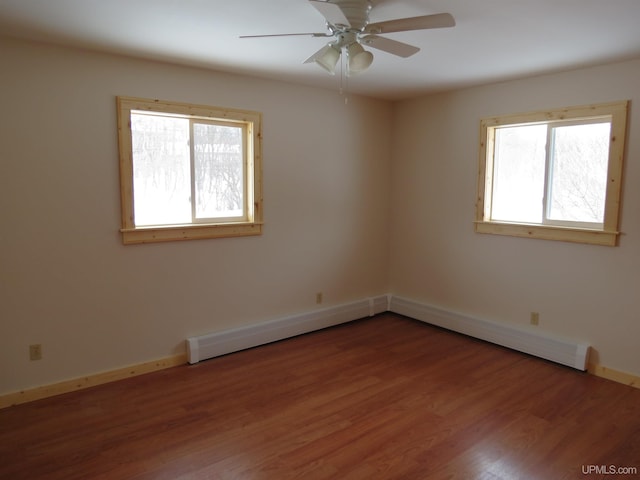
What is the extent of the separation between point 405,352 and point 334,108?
265 cm

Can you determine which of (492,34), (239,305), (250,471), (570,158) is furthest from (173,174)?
(570,158)

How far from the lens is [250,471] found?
233 cm

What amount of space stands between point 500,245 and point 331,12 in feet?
9.87

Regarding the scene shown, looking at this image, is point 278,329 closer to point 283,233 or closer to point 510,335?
point 283,233

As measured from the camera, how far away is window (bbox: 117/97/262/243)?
3.41 metres

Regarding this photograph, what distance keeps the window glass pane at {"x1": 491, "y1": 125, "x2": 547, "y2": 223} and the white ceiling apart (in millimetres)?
608

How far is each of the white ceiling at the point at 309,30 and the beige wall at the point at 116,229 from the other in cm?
27

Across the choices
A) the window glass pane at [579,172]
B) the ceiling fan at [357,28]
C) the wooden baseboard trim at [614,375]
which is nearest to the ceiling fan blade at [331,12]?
the ceiling fan at [357,28]

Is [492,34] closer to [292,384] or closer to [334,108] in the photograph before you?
[334,108]

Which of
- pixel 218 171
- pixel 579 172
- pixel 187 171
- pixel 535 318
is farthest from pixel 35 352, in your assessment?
pixel 579 172

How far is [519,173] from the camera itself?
13.6ft

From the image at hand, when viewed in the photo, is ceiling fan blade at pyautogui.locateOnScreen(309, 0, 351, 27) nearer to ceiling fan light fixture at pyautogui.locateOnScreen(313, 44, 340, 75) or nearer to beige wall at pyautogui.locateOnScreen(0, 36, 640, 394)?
ceiling fan light fixture at pyautogui.locateOnScreen(313, 44, 340, 75)

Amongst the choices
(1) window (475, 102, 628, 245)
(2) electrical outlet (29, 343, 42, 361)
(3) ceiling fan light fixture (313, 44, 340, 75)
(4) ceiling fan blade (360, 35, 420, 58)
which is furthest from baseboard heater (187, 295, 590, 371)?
(4) ceiling fan blade (360, 35, 420, 58)

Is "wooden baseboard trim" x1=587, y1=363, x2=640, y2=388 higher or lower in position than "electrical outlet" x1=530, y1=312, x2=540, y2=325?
lower
